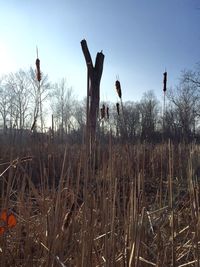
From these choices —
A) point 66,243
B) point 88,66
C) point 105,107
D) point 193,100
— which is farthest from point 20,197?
point 193,100

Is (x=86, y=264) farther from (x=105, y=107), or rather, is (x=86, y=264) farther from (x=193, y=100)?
(x=193, y=100)

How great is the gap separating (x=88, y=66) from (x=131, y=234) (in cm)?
49

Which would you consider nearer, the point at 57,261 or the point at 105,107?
the point at 57,261

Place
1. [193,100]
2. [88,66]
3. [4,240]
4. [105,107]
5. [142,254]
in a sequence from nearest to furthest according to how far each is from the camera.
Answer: [88,66]
[4,240]
[142,254]
[105,107]
[193,100]

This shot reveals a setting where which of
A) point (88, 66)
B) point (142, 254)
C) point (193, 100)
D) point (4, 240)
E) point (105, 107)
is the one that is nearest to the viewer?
point (88, 66)

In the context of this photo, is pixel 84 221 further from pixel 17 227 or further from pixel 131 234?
pixel 17 227

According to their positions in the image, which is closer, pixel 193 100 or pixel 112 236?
pixel 112 236

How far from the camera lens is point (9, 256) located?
3.77ft

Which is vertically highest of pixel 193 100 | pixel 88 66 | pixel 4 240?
pixel 193 100

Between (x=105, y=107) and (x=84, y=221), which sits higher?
(x=105, y=107)

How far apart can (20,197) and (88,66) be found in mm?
620

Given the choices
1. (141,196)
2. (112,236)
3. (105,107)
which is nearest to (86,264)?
(112,236)

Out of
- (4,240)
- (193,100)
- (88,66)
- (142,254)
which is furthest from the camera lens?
(193,100)

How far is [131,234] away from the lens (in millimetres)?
937
